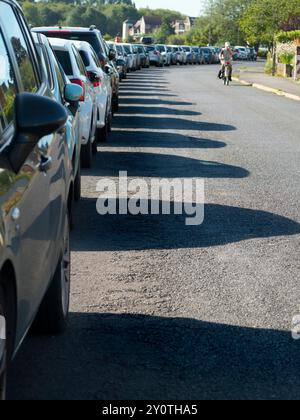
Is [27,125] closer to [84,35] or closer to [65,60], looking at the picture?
[65,60]

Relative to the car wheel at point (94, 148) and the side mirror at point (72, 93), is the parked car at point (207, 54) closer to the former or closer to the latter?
the car wheel at point (94, 148)

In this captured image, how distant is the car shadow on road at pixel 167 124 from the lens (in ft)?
65.7

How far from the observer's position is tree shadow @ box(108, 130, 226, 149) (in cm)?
1644

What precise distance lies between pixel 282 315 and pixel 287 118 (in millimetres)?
17875

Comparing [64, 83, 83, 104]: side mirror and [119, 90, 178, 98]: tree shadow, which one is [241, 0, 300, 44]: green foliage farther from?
[64, 83, 83, 104]: side mirror

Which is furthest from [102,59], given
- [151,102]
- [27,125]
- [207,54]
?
[207,54]

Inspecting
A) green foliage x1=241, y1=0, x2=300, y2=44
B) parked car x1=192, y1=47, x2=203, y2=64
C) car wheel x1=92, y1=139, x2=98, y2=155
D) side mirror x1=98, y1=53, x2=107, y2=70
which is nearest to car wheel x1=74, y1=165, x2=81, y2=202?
car wheel x1=92, y1=139, x2=98, y2=155

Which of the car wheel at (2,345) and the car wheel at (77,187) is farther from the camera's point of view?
the car wheel at (77,187)

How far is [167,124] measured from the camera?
2066 centimetres

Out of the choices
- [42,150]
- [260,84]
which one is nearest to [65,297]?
[42,150]

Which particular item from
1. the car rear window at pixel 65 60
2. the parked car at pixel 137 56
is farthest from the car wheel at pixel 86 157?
the parked car at pixel 137 56

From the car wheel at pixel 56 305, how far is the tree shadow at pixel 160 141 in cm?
1054

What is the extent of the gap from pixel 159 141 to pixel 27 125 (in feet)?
43.6
